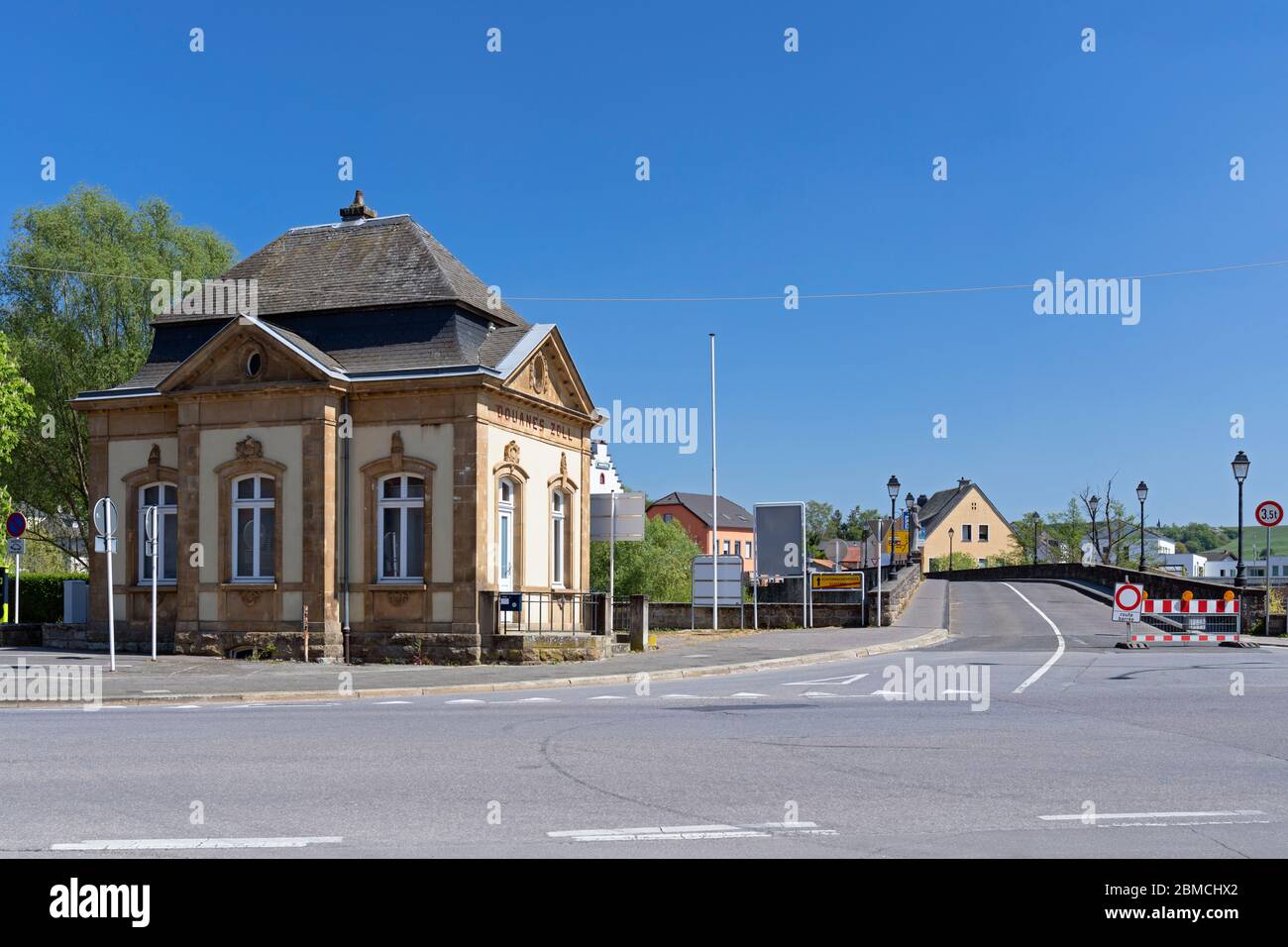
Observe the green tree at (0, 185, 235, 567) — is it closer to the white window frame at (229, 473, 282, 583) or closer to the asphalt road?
the white window frame at (229, 473, 282, 583)

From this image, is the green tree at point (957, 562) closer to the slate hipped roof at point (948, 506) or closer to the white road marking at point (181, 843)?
the slate hipped roof at point (948, 506)

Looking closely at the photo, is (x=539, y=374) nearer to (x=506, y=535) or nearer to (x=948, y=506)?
(x=506, y=535)

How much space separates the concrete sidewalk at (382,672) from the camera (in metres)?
18.1

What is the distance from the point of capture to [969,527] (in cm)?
13750

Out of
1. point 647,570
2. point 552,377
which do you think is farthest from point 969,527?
point 552,377

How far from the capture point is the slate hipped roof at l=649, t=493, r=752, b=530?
424 ft

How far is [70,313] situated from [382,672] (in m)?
29.6

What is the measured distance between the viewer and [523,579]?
2612cm

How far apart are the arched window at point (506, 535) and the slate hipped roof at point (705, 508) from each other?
332ft

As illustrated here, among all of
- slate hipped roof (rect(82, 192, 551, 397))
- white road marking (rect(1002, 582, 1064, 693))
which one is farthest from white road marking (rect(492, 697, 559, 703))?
slate hipped roof (rect(82, 192, 551, 397))

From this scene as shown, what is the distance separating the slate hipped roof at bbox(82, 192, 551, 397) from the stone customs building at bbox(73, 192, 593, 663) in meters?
0.06
